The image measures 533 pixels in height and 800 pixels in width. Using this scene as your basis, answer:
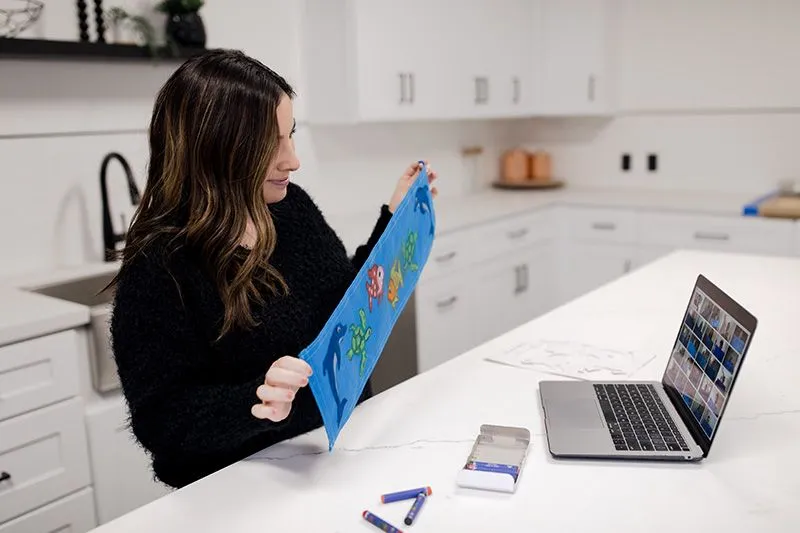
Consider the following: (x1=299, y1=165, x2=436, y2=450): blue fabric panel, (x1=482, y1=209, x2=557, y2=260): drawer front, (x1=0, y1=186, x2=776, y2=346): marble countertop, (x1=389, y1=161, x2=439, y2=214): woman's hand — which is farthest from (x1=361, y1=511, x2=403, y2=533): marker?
(x1=482, y1=209, x2=557, y2=260): drawer front

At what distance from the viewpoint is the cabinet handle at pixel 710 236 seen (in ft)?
12.3

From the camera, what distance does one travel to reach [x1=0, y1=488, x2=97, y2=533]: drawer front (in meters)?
1.95

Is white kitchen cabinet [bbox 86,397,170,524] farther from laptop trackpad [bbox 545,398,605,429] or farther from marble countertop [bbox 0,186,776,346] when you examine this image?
laptop trackpad [bbox 545,398,605,429]

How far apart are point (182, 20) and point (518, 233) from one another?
6.54 ft

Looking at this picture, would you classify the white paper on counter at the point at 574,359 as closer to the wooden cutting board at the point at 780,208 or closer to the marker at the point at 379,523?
the marker at the point at 379,523

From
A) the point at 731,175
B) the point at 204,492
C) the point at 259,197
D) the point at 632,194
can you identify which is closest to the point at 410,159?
the point at 632,194

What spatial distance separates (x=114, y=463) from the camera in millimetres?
2176

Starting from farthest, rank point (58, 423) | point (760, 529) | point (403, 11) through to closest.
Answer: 1. point (403, 11)
2. point (58, 423)
3. point (760, 529)

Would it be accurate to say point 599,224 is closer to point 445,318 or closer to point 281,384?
point 445,318

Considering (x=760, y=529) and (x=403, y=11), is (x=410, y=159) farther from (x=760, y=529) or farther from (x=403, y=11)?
(x=760, y=529)

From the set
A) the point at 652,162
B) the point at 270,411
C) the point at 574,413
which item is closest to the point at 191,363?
the point at 270,411

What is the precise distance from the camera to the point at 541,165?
4852 mm

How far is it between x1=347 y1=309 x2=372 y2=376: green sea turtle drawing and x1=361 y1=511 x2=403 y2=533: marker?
256 mm

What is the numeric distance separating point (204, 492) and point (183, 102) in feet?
2.01
